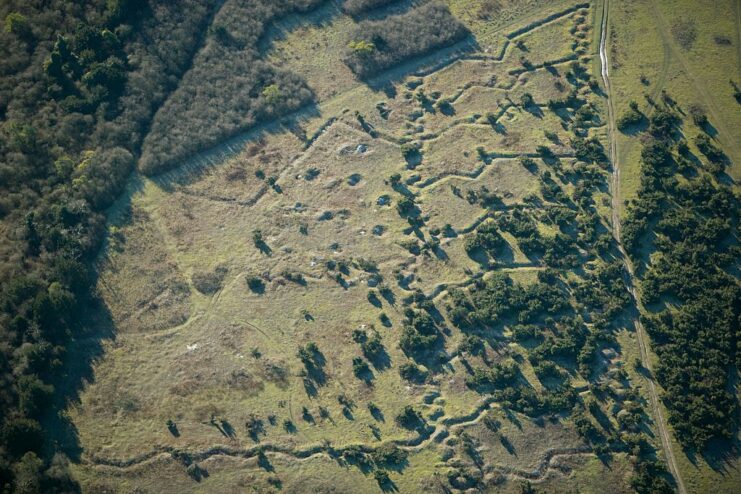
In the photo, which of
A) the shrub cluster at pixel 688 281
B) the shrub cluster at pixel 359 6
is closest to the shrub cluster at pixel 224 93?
the shrub cluster at pixel 359 6

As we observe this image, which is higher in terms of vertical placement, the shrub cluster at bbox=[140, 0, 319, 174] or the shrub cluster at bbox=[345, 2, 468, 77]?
the shrub cluster at bbox=[345, 2, 468, 77]

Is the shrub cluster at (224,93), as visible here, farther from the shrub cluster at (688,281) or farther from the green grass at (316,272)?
the shrub cluster at (688,281)

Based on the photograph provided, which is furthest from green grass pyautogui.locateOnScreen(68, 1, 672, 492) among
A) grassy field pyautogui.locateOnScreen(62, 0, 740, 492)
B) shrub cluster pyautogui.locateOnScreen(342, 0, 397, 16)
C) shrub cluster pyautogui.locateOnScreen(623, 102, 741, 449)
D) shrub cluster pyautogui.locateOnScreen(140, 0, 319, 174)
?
shrub cluster pyautogui.locateOnScreen(623, 102, 741, 449)

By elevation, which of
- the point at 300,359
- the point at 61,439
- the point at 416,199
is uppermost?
the point at 416,199

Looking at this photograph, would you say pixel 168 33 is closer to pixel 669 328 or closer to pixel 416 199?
pixel 416 199

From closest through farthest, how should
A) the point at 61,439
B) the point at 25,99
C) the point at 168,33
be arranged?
the point at 61,439, the point at 25,99, the point at 168,33

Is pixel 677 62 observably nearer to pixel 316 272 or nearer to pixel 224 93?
pixel 316 272

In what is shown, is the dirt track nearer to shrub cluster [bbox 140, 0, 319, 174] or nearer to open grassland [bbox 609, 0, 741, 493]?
open grassland [bbox 609, 0, 741, 493]

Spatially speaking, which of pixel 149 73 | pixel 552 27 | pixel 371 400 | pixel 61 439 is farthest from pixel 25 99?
pixel 552 27

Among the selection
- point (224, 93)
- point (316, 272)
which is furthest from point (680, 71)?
point (224, 93)
